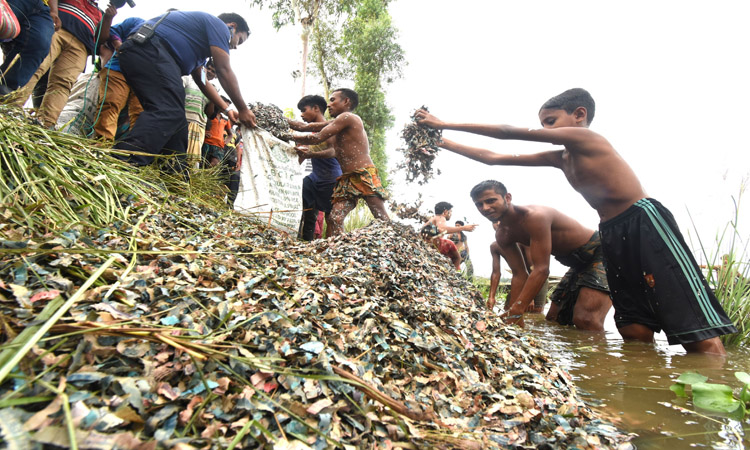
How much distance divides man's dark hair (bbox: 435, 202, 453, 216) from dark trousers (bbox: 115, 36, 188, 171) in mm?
5432

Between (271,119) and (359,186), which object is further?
(271,119)

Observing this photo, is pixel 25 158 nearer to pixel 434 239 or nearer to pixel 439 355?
pixel 439 355

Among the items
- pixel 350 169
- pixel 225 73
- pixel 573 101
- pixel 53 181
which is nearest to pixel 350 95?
pixel 350 169

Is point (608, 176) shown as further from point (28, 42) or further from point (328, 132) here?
point (28, 42)

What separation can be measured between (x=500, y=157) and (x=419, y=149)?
768 millimetres

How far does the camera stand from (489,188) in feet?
11.9

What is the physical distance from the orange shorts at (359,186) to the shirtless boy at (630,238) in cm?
92

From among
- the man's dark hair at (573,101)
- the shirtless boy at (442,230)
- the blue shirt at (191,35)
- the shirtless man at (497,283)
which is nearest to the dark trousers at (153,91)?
the blue shirt at (191,35)

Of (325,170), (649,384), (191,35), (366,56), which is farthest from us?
(366,56)

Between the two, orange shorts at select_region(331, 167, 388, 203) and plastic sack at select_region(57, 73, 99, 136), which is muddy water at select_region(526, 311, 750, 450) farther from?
plastic sack at select_region(57, 73, 99, 136)

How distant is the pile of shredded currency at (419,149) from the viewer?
3.24 metres

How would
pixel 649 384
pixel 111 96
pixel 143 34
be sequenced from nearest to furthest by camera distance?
pixel 649 384 < pixel 143 34 < pixel 111 96

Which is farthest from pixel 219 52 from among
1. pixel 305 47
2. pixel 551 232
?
pixel 305 47

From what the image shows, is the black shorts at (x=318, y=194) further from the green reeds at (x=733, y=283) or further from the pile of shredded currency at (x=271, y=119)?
the green reeds at (x=733, y=283)
